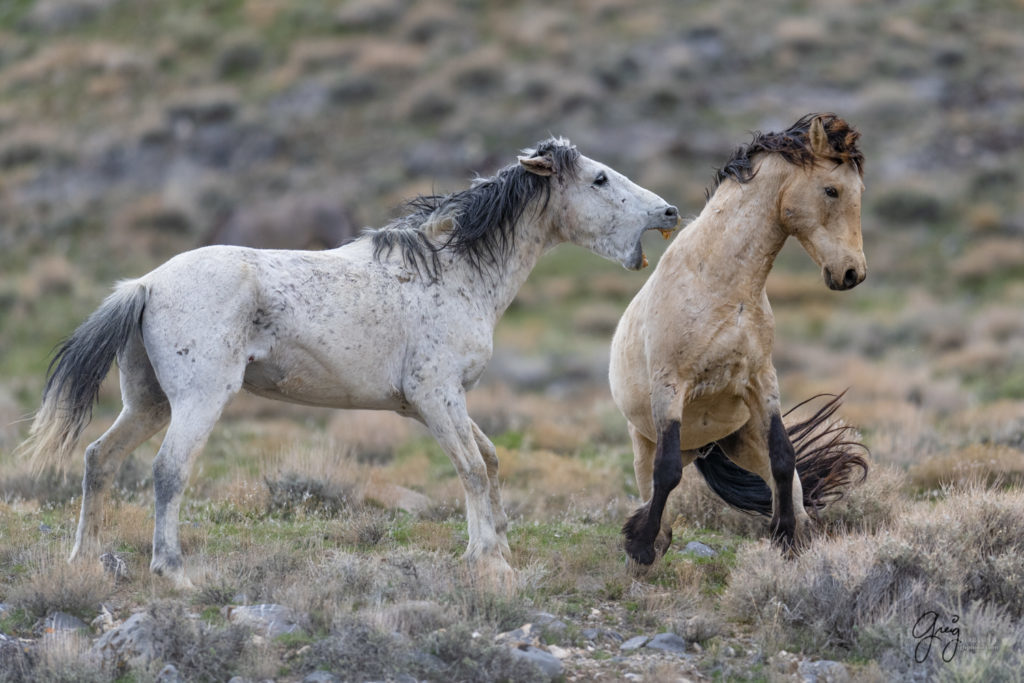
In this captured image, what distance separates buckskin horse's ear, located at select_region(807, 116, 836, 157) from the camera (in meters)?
6.48

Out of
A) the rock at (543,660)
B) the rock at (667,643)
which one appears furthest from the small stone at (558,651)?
the rock at (667,643)

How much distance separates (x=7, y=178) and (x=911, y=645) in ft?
85.6

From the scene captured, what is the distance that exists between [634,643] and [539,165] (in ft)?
9.55

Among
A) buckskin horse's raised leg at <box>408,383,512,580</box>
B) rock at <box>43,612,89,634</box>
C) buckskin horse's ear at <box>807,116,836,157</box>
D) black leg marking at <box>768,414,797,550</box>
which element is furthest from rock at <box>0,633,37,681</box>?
buckskin horse's ear at <box>807,116,836,157</box>

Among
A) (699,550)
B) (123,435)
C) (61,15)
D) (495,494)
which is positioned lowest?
(699,550)

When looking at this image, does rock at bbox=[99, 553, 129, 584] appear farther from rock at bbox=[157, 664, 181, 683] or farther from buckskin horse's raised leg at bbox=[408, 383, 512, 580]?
buckskin horse's raised leg at bbox=[408, 383, 512, 580]

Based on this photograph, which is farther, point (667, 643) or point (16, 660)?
point (667, 643)

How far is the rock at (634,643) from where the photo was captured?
19.1ft

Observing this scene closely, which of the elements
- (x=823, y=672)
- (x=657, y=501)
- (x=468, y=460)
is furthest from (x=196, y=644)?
(x=823, y=672)

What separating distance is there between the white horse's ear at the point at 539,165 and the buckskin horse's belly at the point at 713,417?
167 cm

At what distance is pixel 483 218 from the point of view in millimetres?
7066

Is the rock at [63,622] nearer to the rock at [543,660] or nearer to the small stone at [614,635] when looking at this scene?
the rock at [543,660]

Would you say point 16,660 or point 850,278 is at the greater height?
point 850,278

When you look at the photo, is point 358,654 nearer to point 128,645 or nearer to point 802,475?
point 128,645
